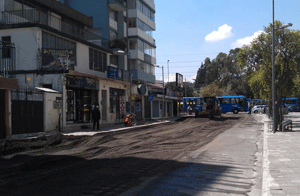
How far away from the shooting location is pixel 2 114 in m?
16.5

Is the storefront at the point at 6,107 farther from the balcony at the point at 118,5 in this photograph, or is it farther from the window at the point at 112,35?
the balcony at the point at 118,5

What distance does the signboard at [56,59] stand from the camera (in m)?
22.4

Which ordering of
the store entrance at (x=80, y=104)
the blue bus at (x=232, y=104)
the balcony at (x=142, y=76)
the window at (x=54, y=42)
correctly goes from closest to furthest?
the window at (x=54, y=42)
the store entrance at (x=80, y=104)
the balcony at (x=142, y=76)
the blue bus at (x=232, y=104)

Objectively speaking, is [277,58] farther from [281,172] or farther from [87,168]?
[87,168]

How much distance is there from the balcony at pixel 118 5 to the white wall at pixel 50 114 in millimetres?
18314

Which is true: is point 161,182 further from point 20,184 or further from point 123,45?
point 123,45

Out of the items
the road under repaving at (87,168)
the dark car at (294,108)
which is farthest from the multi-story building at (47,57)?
the dark car at (294,108)

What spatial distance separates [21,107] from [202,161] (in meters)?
11.8

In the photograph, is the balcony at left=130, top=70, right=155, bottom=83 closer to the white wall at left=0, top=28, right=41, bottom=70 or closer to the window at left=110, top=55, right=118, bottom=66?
the window at left=110, top=55, right=118, bottom=66

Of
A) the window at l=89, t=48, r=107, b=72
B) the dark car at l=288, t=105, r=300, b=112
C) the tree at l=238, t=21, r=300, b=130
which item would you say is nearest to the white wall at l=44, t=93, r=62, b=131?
the window at l=89, t=48, r=107, b=72

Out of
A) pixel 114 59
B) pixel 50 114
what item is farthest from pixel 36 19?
pixel 114 59

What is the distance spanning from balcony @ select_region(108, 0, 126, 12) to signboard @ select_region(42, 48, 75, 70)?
51.0ft

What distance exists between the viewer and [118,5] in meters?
37.4

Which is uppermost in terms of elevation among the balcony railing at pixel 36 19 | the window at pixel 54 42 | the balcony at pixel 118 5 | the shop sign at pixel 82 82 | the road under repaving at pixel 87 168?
the balcony at pixel 118 5
